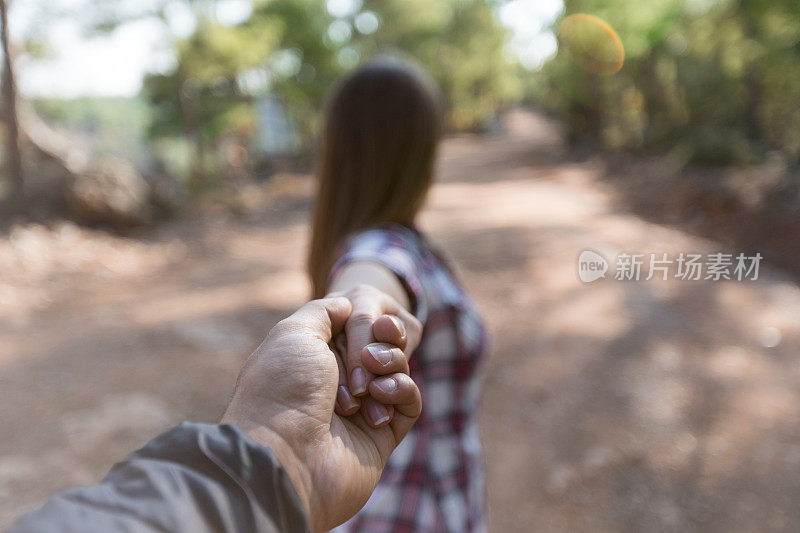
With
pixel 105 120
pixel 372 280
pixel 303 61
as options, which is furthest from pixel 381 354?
pixel 105 120

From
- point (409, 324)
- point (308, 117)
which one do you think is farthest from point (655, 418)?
point (308, 117)

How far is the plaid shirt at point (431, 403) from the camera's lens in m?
1.31

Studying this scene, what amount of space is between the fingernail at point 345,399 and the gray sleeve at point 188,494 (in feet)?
0.72

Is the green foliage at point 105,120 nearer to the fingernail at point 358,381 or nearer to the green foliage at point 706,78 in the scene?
the fingernail at point 358,381

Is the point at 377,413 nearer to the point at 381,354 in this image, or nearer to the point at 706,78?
the point at 381,354

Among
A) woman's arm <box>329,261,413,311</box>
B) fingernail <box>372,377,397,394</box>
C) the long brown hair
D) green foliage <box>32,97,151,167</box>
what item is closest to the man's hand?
fingernail <box>372,377,397,394</box>

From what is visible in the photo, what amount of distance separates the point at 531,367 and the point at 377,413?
341 cm

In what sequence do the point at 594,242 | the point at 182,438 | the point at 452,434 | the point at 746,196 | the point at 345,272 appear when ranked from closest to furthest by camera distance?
the point at 182,438, the point at 345,272, the point at 452,434, the point at 594,242, the point at 746,196

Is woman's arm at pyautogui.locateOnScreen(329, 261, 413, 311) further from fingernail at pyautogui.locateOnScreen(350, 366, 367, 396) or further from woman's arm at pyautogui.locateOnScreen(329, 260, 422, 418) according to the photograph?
fingernail at pyautogui.locateOnScreen(350, 366, 367, 396)

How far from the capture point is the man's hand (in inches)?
30.8

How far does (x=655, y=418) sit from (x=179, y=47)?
10.3 m

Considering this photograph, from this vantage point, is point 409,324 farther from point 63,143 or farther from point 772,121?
point 63,143

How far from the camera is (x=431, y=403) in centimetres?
139

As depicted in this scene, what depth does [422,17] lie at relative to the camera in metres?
24.2
